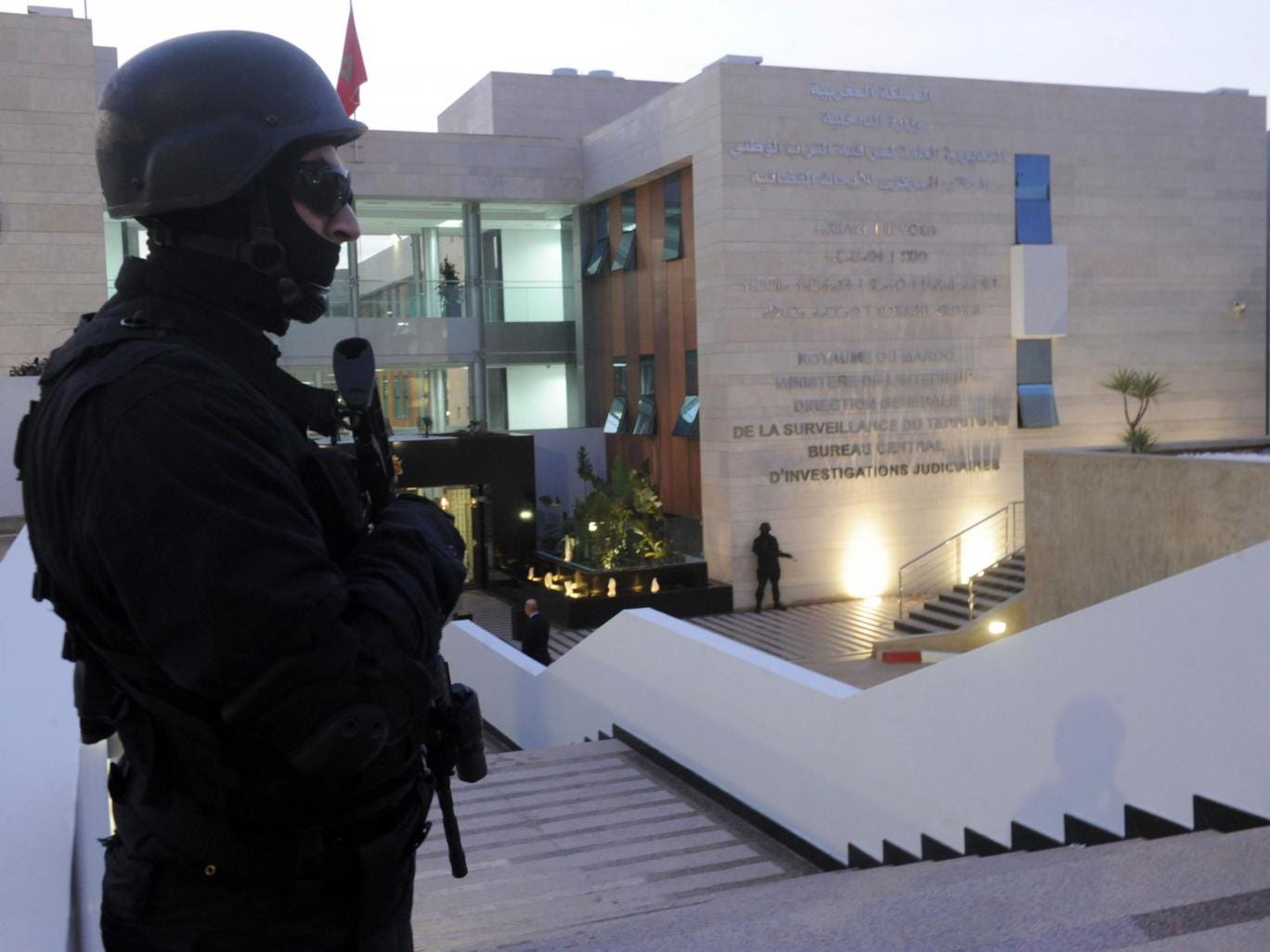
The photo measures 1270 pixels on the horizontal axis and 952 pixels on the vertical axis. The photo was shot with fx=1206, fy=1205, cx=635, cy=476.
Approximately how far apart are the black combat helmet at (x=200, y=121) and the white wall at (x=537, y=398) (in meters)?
21.4

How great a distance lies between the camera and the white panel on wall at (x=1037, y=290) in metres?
18.2

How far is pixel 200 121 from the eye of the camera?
1.62 m

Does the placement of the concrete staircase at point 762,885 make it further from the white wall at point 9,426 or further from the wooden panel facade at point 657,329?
the wooden panel facade at point 657,329

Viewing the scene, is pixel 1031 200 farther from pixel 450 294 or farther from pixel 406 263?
pixel 406 263

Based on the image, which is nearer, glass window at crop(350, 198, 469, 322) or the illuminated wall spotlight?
the illuminated wall spotlight

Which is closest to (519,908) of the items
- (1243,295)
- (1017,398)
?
(1017,398)

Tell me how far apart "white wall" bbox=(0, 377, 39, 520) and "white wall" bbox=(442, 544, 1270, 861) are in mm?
4747

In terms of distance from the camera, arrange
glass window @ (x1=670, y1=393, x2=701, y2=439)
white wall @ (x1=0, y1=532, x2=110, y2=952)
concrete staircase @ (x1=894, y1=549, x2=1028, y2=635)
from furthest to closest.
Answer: glass window @ (x1=670, y1=393, x2=701, y2=439) < concrete staircase @ (x1=894, y1=549, x2=1028, y2=635) < white wall @ (x1=0, y1=532, x2=110, y2=952)

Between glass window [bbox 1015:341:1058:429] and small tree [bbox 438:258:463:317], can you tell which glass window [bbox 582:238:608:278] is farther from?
glass window [bbox 1015:341:1058:429]

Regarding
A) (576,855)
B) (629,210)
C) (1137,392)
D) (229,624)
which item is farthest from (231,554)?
(629,210)

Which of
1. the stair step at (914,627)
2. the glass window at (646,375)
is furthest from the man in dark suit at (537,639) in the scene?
the glass window at (646,375)

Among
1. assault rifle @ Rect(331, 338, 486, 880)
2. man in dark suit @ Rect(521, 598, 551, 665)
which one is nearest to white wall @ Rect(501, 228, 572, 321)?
man in dark suit @ Rect(521, 598, 551, 665)

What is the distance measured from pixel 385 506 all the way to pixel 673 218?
18041mm

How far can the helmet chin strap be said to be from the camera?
5.33 ft
